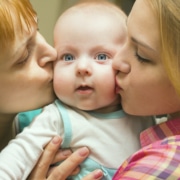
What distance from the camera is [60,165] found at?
3.72 ft

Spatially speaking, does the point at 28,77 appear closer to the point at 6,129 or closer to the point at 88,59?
the point at 88,59

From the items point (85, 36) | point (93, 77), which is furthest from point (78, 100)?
point (85, 36)

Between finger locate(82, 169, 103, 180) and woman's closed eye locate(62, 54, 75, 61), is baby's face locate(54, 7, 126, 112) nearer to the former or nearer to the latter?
woman's closed eye locate(62, 54, 75, 61)

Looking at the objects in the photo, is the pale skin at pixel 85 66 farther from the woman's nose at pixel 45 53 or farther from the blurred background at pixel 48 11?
the blurred background at pixel 48 11

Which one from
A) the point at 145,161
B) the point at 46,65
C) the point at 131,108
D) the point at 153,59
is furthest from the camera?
the point at 46,65

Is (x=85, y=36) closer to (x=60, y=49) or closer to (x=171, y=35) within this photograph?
(x=60, y=49)

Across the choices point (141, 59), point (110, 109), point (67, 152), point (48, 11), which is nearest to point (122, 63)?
point (141, 59)

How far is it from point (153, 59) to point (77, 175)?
421 mm

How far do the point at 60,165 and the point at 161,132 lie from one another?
0.31 meters

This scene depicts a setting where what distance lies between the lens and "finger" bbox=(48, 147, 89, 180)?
1096 millimetres

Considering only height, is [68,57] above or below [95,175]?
above

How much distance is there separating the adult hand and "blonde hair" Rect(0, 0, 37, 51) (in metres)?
0.31

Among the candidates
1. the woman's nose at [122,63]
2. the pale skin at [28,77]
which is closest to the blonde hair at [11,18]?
the pale skin at [28,77]

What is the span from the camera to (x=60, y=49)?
Result: 1163mm
